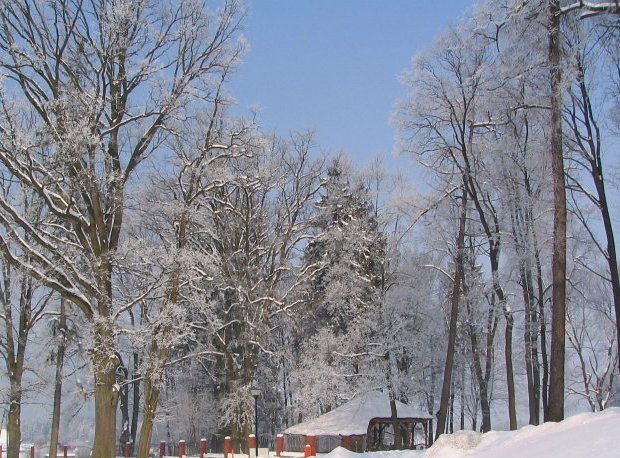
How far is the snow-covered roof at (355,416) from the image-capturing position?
3119cm

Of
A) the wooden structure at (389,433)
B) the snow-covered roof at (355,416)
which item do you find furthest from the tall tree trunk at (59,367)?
the wooden structure at (389,433)

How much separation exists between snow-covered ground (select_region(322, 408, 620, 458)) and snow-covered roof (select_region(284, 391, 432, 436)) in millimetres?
17049

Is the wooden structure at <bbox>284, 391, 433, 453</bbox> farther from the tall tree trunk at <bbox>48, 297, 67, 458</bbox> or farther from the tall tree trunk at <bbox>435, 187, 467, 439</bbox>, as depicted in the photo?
the tall tree trunk at <bbox>48, 297, 67, 458</bbox>

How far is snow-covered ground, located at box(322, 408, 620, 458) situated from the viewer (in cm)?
762

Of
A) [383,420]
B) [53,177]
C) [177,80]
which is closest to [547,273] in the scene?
[383,420]

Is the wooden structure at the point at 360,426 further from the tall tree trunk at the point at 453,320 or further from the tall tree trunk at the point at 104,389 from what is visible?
the tall tree trunk at the point at 104,389

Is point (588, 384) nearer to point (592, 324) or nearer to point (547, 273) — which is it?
point (592, 324)

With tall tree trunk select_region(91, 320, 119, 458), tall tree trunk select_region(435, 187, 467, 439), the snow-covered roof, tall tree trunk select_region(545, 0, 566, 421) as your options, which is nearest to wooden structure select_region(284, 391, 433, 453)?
the snow-covered roof

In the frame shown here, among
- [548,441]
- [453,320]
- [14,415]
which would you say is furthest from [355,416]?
[548,441]

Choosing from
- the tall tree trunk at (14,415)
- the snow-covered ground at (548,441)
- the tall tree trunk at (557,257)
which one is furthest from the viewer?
the tall tree trunk at (14,415)

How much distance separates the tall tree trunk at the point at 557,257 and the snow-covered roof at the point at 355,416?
1681 cm

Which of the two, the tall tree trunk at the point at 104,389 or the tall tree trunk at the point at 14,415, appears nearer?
the tall tree trunk at the point at 104,389

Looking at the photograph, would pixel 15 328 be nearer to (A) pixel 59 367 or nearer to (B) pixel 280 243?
(A) pixel 59 367

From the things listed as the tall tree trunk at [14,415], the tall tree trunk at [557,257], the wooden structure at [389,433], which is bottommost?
the wooden structure at [389,433]
